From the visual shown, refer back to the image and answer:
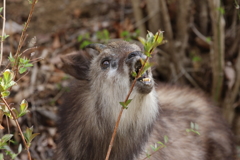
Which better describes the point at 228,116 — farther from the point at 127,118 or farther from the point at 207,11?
the point at 127,118

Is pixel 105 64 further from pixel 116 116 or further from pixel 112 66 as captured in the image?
pixel 116 116

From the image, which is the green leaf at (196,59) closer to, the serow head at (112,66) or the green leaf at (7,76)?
the serow head at (112,66)

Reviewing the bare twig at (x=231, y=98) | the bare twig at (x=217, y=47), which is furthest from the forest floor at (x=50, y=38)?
the bare twig at (x=231, y=98)

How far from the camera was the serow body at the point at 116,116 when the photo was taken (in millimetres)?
3027

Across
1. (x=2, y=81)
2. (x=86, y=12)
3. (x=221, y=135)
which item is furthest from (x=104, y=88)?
(x=86, y=12)

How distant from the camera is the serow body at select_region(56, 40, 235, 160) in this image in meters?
3.03

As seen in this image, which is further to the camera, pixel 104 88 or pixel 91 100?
pixel 91 100

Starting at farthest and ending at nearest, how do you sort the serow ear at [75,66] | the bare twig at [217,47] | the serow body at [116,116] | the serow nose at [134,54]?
the bare twig at [217,47]
the serow ear at [75,66]
the serow body at [116,116]
the serow nose at [134,54]

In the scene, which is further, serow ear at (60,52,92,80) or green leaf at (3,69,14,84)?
serow ear at (60,52,92,80)

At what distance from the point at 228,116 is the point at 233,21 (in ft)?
4.64

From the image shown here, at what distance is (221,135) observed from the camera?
456cm

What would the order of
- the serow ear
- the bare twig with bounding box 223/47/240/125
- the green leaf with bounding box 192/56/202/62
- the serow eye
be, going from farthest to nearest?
1. the green leaf with bounding box 192/56/202/62
2. the bare twig with bounding box 223/47/240/125
3. the serow ear
4. the serow eye

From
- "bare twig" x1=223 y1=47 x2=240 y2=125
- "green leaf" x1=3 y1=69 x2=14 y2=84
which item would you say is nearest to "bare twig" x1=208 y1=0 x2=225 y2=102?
"bare twig" x1=223 y1=47 x2=240 y2=125

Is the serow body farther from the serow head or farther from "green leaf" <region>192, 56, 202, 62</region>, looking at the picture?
"green leaf" <region>192, 56, 202, 62</region>
